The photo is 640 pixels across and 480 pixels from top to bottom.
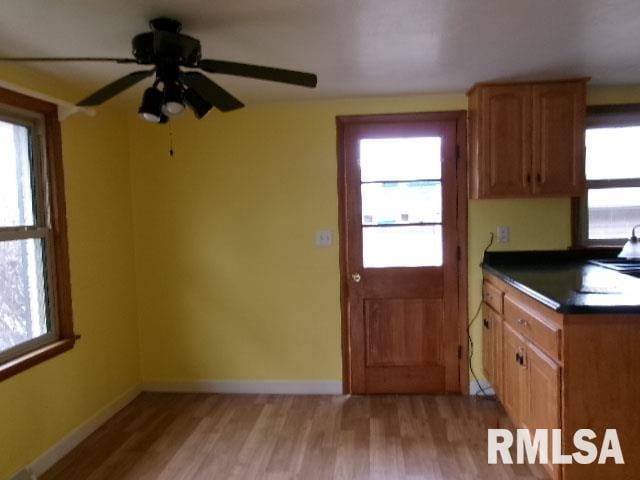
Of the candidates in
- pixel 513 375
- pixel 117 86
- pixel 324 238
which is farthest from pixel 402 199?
pixel 117 86

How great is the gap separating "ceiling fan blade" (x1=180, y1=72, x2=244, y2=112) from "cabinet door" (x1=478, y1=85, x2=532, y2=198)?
184 centimetres

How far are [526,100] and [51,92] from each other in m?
2.95

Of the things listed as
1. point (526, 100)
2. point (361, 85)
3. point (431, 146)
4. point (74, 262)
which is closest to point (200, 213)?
point (74, 262)

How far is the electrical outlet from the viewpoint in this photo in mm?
3416

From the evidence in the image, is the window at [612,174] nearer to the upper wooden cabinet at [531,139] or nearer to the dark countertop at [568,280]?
the dark countertop at [568,280]

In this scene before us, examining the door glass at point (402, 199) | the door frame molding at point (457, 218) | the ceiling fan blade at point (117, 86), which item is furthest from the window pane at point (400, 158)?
the ceiling fan blade at point (117, 86)

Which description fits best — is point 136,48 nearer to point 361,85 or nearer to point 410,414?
point 361,85

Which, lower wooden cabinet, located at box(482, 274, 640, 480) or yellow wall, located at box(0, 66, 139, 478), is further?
yellow wall, located at box(0, 66, 139, 478)

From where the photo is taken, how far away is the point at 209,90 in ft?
6.23

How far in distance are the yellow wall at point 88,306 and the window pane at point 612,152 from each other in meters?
3.43

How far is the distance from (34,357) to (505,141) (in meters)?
3.09

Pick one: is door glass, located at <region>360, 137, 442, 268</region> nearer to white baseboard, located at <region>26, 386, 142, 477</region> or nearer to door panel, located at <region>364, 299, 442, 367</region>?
door panel, located at <region>364, 299, 442, 367</region>

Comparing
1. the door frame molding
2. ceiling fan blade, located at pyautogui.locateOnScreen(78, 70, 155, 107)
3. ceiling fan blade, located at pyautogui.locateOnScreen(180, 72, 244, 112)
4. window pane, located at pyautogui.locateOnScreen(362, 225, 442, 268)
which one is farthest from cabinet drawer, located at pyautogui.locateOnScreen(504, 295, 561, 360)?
ceiling fan blade, located at pyautogui.locateOnScreen(78, 70, 155, 107)

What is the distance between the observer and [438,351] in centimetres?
350
